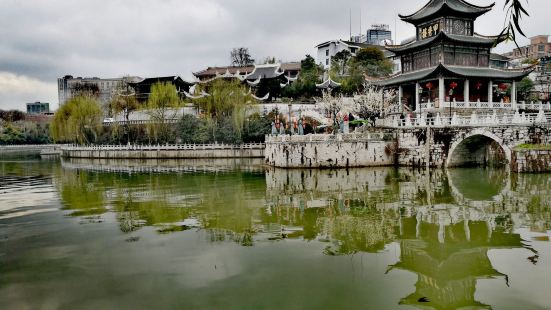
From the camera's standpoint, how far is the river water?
834cm

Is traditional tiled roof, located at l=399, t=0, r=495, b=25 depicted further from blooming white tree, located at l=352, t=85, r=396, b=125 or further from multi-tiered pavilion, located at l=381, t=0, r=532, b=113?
blooming white tree, located at l=352, t=85, r=396, b=125

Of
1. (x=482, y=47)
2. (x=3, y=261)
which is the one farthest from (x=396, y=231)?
(x=482, y=47)

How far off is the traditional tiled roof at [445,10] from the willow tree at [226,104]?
1736 centimetres

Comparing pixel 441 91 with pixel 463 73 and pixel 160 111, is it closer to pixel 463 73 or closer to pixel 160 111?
pixel 463 73

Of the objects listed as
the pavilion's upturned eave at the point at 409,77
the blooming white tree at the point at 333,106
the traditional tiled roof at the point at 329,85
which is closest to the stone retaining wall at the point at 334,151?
the pavilion's upturned eave at the point at 409,77

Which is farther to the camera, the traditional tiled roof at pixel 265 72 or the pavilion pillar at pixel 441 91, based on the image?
the traditional tiled roof at pixel 265 72

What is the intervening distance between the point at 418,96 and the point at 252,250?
2683cm

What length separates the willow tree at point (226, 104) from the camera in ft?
145

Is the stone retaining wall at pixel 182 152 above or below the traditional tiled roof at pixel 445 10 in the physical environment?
below

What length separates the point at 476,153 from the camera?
2977 cm

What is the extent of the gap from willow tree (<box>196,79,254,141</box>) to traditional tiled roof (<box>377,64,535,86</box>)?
51.6ft

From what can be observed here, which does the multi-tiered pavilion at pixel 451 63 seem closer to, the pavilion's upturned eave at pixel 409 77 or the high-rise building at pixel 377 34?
the pavilion's upturned eave at pixel 409 77

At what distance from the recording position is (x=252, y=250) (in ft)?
36.9

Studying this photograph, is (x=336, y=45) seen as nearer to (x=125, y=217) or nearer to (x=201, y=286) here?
(x=125, y=217)
